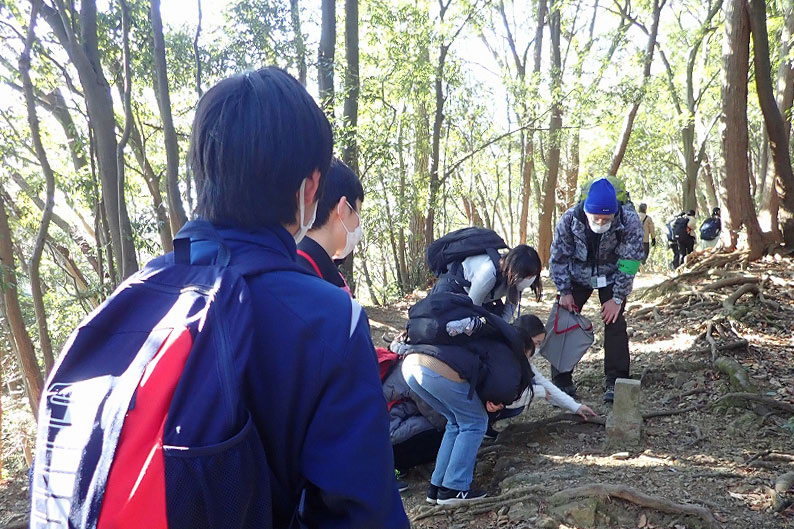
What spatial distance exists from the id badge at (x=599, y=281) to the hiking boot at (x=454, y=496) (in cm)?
193

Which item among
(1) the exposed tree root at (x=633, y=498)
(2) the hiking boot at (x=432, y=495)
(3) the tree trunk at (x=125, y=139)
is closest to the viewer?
(1) the exposed tree root at (x=633, y=498)

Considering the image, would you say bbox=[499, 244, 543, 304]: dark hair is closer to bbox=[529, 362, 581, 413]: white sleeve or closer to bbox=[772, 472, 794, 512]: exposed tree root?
bbox=[529, 362, 581, 413]: white sleeve

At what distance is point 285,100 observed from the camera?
105 cm

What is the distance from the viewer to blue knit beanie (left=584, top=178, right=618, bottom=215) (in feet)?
13.2

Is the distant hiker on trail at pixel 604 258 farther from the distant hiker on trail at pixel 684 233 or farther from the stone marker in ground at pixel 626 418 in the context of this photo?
the distant hiker on trail at pixel 684 233

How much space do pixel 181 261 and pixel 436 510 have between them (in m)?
2.62

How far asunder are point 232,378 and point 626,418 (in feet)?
11.8

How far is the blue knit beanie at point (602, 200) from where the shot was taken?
4.02 meters

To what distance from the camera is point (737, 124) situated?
738 cm

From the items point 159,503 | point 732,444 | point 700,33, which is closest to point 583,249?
point 732,444

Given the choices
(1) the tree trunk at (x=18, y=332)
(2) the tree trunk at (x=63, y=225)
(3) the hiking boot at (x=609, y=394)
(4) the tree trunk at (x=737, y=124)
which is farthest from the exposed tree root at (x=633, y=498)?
(2) the tree trunk at (x=63, y=225)

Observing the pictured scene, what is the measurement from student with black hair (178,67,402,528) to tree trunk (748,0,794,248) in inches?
317

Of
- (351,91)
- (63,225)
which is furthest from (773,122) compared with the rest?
(63,225)

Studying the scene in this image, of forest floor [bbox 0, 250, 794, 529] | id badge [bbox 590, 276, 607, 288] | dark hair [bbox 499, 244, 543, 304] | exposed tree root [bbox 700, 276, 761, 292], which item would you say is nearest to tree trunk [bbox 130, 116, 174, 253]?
forest floor [bbox 0, 250, 794, 529]
